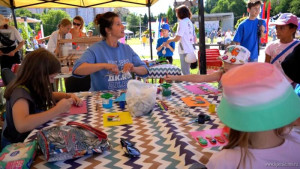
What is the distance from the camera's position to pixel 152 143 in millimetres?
1231

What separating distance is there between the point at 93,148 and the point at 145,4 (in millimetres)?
6282

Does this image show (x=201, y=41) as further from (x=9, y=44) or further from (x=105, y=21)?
(x=9, y=44)

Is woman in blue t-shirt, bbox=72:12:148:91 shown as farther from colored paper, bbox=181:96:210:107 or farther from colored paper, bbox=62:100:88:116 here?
colored paper, bbox=181:96:210:107

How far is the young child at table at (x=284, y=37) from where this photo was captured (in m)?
2.73

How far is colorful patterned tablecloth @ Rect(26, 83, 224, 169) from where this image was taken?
1.04m

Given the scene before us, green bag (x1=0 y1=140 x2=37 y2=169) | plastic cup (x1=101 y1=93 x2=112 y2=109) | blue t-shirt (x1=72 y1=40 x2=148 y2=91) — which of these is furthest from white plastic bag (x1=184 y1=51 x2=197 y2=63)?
green bag (x1=0 y1=140 x2=37 y2=169)

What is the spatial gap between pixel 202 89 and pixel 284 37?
140cm

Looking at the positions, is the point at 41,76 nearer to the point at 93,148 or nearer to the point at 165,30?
the point at 93,148

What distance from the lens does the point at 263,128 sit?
2.31ft

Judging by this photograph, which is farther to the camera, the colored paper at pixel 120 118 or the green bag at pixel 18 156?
the colored paper at pixel 120 118

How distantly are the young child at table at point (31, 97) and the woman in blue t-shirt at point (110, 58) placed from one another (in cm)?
69

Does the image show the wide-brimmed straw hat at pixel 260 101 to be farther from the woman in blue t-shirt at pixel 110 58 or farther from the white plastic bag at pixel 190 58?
the white plastic bag at pixel 190 58

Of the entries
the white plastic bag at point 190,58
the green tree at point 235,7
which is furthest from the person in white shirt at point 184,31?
the green tree at point 235,7

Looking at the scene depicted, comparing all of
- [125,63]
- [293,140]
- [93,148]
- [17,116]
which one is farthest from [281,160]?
[125,63]
